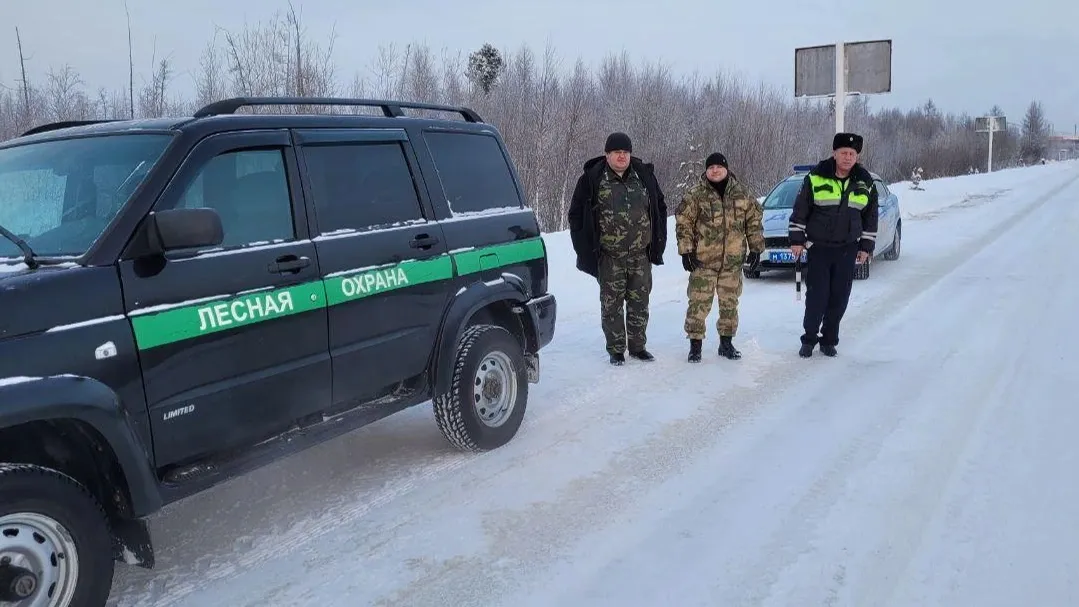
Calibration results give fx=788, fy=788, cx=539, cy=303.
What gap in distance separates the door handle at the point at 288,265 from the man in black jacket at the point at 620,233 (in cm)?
333

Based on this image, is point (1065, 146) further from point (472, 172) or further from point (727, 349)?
point (472, 172)

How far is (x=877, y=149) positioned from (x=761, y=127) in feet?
89.3

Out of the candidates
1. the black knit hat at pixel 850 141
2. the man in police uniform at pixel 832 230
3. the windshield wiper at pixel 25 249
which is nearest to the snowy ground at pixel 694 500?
the man in police uniform at pixel 832 230

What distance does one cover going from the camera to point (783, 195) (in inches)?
483

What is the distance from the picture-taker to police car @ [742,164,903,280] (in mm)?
10953

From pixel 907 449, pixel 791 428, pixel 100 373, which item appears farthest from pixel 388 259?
pixel 907 449

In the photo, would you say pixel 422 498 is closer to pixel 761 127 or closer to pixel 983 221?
pixel 983 221

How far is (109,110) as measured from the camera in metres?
16.0

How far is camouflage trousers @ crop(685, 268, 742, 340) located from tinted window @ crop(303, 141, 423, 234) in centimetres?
327

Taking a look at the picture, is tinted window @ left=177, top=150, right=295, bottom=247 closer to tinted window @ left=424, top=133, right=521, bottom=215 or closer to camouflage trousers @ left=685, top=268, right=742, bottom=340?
tinted window @ left=424, top=133, right=521, bottom=215

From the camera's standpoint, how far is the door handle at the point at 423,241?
4.14m

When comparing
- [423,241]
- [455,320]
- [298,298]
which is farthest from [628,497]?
[298,298]

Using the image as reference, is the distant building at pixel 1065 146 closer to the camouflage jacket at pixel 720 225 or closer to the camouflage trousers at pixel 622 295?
the camouflage jacket at pixel 720 225

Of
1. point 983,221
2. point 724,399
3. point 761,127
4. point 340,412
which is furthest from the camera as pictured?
point 761,127
